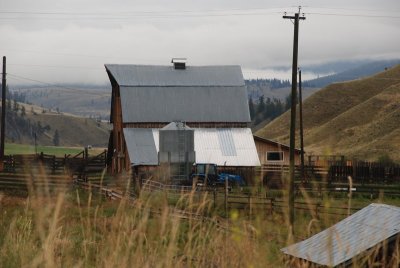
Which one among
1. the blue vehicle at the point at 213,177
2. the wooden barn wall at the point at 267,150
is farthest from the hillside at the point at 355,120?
the blue vehicle at the point at 213,177

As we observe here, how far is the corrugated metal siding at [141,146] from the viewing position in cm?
3944

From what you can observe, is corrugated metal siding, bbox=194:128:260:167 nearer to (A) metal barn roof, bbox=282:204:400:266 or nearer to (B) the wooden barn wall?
(B) the wooden barn wall

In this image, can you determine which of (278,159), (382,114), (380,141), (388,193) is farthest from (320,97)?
(388,193)

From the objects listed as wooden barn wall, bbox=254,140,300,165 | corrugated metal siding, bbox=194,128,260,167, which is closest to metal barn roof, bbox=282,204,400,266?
corrugated metal siding, bbox=194,128,260,167

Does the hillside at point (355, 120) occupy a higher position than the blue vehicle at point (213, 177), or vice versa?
the hillside at point (355, 120)

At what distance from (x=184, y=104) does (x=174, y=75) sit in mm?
2948

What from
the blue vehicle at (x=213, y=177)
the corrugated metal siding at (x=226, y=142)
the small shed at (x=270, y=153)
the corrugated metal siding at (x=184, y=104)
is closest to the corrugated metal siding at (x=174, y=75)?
the corrugated metal siding at (x=184, y=104)

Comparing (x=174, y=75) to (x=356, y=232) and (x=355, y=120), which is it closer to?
(x=356, y=232)

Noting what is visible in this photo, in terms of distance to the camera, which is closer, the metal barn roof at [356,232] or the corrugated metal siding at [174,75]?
the metal barn roof at [356,232]

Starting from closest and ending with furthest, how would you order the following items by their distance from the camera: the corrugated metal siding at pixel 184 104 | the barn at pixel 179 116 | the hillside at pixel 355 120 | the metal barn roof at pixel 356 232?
the metal barn roof at pixel 356 232, the barn at pixel 179 116, the corrugated metal siding at pixel 184 104, the hillside at pixel 355 120

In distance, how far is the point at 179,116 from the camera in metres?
43.8

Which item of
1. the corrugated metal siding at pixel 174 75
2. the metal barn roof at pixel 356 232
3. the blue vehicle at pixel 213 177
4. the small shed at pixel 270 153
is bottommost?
the metal barn roof at pixel 356 232

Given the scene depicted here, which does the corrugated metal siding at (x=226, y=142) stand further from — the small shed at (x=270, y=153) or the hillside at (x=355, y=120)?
the hillside at (x=355, y=120)

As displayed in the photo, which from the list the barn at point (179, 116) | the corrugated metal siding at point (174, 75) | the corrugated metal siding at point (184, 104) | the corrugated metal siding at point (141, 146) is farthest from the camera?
the corrugated metal siding at point (174, 75)
